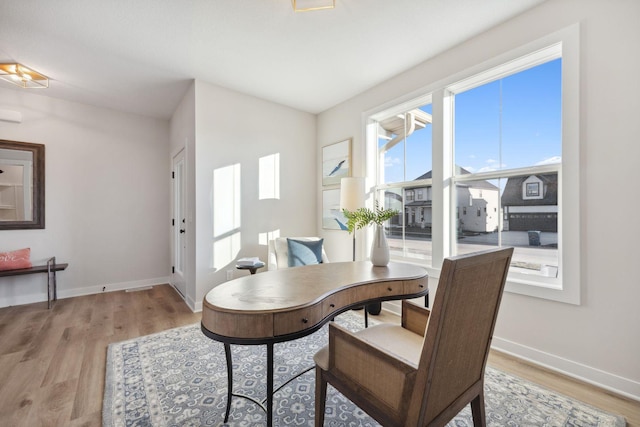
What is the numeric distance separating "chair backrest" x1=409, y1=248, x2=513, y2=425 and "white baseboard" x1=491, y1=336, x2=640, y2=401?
1.38 m

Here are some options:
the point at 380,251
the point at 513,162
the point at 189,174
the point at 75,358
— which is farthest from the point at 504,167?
the point at 75,358

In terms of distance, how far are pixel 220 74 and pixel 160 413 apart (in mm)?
3165

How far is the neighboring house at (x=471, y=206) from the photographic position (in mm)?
2525

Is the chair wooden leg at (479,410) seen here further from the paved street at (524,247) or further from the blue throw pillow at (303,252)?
the blue throw pillow at (303,252)

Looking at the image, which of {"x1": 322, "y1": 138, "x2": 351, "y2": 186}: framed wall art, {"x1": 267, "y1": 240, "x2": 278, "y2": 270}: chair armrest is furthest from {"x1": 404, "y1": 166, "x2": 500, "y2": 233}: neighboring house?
{"x1": 267, "y1": 240, "x2": 278, "y2": 270}: chair armrest

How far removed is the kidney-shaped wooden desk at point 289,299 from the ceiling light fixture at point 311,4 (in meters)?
1.94

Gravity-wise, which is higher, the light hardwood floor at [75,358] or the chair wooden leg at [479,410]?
the chair wooden leg at [479,410]

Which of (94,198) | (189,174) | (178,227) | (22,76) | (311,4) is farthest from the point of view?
(178,227)

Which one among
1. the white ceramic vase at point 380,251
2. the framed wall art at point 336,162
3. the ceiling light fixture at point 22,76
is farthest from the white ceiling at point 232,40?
the white ceramic vase at point 380,251

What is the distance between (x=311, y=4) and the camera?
2.03 m

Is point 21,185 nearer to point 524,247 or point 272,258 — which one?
point 272,258

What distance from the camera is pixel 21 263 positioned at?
3.45 meters

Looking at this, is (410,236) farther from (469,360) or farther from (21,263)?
(21,263)

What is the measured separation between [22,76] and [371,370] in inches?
179
